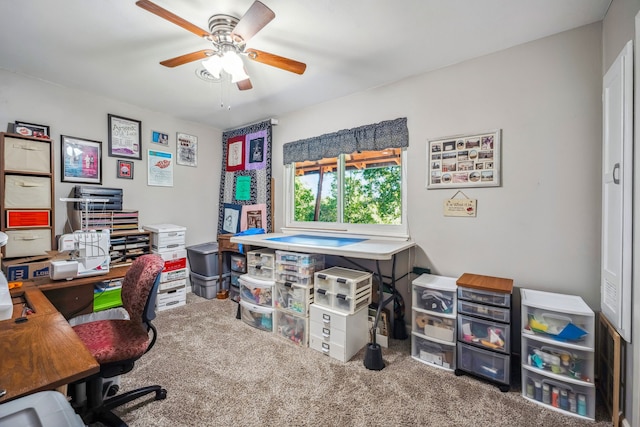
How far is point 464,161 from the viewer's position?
7.61ft

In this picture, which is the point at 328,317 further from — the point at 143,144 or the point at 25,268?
the point at 143,144

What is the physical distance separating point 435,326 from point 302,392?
106 centimetres

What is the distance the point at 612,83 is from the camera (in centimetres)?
160

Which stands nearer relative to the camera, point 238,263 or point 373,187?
point 373,187

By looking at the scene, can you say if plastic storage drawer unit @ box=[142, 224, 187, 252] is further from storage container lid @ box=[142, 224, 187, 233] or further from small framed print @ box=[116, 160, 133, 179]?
small framed print @ box=[116, 160, 133, 179]

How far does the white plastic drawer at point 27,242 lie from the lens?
235cm

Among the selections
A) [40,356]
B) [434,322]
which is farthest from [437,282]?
[40,356]

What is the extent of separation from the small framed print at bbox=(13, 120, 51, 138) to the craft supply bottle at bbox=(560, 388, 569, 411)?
4.33 m

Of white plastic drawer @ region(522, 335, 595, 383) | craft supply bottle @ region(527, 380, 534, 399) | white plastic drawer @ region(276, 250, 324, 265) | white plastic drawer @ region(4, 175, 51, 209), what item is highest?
white plastic drawer @ region(4, 175, 51, 209)

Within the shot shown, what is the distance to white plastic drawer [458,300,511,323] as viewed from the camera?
183 centimetres

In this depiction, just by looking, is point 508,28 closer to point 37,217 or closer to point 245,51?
point 245,51

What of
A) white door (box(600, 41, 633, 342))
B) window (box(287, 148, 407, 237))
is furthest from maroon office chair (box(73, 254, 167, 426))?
white door (box(600, 41, 633, 342))

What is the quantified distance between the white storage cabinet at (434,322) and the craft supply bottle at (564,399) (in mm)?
585

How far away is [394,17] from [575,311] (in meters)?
2.08
